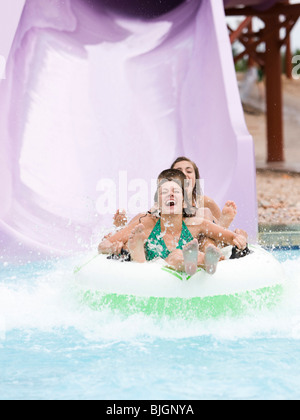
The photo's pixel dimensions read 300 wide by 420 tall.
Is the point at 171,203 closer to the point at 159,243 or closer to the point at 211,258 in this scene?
the point at 159,243

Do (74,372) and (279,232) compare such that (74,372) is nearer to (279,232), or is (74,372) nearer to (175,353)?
(175,353)

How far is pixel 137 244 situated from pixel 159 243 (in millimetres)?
198

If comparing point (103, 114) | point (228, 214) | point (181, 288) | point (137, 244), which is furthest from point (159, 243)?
point (103, 114)

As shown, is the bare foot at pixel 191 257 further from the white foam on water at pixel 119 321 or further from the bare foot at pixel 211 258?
the white foam on water at pixel 119 321

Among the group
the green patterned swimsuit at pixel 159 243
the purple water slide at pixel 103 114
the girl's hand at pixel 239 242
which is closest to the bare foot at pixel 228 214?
the girl's hand at pixel 239 242

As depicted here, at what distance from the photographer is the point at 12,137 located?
16.1 feet

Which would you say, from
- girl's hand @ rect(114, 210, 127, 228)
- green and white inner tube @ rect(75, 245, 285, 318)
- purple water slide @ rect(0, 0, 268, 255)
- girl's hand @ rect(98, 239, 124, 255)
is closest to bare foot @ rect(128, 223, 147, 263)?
green and white inner tube @ rect(75, 245, 285, 318)

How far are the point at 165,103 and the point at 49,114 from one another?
3.65ft

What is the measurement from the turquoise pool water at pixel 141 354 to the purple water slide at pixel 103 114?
4.82 feet

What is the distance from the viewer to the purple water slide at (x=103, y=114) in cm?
448

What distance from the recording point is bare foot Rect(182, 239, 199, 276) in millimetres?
2418

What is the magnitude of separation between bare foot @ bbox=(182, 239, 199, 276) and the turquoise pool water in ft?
0.84

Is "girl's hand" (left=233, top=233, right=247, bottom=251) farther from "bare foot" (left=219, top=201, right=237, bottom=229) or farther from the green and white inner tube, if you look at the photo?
"bare foot" (left=219, top=201, right=237, bottom=229)
